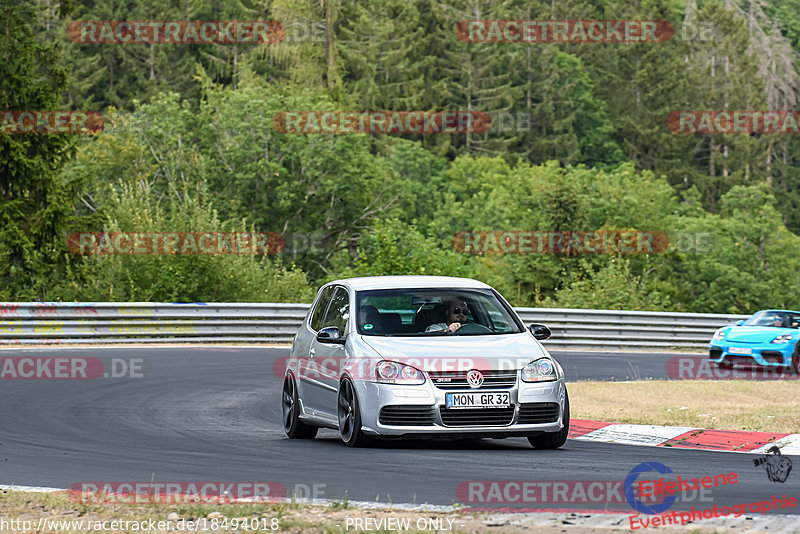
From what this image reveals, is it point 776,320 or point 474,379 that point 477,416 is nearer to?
point 474,379

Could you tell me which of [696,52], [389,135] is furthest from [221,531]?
[696,52]

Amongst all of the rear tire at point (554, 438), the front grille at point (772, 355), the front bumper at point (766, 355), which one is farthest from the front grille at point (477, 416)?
the front grille at point (772, 355)

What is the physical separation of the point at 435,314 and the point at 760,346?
1249 cm

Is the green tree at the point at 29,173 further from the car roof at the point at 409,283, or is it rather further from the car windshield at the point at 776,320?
the car roof at the point at 409,283

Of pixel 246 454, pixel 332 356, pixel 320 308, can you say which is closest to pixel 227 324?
pixel 320 308

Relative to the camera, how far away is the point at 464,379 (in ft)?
35.1

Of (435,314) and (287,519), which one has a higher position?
(435,314)

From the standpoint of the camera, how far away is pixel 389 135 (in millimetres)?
87188

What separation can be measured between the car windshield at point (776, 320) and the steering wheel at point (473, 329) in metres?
13.1

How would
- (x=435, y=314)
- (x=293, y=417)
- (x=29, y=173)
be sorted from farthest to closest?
(x=29, y=173)
(x=293, y=417)
(x=435, y=314)

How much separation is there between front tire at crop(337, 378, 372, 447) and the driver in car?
3.29 ft

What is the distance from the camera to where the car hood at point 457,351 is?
10.8 meters

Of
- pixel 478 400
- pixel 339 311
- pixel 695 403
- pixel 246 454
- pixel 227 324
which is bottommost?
pixel 227 324

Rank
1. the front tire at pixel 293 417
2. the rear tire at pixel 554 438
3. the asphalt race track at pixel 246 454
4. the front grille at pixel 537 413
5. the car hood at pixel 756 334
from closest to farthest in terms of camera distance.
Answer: the asphalt race track at pixel 246 454
the front grille at pixel 537 413
the rear tire at pixel 554 438
the front tire at pixel 293 417
the car hood at pixel 756 334
